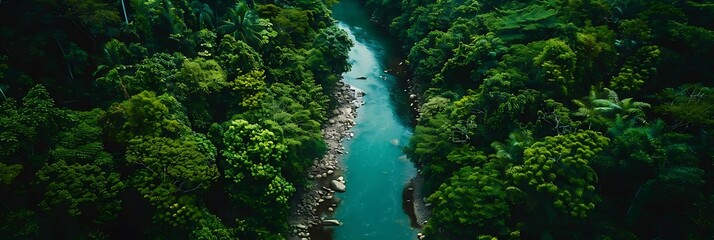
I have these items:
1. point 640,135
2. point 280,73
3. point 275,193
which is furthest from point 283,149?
point 640,135

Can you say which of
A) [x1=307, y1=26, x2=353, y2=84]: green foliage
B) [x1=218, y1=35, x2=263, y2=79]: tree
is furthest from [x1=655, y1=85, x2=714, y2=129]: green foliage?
[x1=218, y1=35, x2=263, y2=79]: tree

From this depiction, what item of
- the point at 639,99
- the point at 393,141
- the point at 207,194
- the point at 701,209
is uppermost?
the point at 639,99

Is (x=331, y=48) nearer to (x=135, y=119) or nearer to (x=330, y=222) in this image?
(x=330, y=222)

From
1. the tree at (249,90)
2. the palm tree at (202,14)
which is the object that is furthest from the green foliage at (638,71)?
the palm tree at (202,14)

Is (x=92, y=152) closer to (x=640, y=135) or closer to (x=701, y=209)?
(x=640, y=135)

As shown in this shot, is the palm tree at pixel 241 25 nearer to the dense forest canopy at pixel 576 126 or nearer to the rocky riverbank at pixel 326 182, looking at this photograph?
the rocky riverbank at pixel 326 182

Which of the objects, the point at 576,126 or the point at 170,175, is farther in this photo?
the point at 576,126

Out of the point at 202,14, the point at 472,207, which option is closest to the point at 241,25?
the point at 202,14
